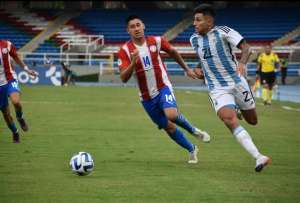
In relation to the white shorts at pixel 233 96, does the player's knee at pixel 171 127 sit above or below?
below

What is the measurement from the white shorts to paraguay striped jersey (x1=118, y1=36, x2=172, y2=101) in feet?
4.04

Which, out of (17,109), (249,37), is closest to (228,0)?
(249,37)

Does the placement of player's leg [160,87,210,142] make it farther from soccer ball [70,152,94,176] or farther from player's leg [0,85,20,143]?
player's leg [0,85,20,143]

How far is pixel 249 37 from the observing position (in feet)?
175

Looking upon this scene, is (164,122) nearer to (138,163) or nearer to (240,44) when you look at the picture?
(138,163)

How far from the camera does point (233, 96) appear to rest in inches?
434

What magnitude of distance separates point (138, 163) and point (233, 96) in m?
2.01

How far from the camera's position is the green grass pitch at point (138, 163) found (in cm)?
906

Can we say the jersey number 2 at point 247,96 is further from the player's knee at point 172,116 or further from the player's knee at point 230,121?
the player's knee at point 172,116

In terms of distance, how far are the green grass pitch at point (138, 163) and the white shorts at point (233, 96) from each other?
0.96m

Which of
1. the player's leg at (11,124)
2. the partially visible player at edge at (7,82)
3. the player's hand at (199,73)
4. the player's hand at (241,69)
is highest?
the player's hand at (241,69)

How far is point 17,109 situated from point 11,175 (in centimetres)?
516

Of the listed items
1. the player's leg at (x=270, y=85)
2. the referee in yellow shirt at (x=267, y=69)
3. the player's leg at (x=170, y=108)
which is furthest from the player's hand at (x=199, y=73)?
the referee in yellow shirt at (x=267, y=69)

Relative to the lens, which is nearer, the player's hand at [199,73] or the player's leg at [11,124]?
the player's hand at [199,73]
